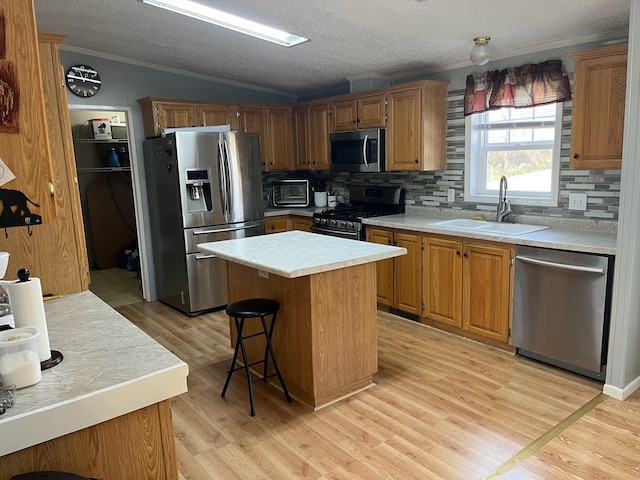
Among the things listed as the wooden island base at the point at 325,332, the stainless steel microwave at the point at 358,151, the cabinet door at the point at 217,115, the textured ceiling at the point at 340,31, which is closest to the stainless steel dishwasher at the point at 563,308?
the wooden island base at the point at 325,332

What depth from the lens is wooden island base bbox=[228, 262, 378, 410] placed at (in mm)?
2656

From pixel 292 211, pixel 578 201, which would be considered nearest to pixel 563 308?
pixel 578 201

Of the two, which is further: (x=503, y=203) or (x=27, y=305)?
(x=503, y=203)

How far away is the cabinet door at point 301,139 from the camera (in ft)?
17.6

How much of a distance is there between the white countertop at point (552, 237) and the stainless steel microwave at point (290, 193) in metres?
1.63

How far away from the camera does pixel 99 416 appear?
1.19 metres

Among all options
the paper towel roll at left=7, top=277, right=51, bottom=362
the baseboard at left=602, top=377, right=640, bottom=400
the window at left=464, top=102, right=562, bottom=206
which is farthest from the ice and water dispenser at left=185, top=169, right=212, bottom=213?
the baseboard at left=602, top=377, right=640, bottom=400

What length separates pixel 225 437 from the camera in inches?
97.7

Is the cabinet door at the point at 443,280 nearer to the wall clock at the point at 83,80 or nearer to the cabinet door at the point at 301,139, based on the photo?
the cabinet door at the point at 301,139

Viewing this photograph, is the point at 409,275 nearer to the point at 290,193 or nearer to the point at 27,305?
the point at 290,193

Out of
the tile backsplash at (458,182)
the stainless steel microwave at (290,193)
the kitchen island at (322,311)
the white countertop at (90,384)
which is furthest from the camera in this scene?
the stainless steel microwave at (290,193)

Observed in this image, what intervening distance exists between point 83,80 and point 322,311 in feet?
11.2

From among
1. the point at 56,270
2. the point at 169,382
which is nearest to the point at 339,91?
the point at 56,270

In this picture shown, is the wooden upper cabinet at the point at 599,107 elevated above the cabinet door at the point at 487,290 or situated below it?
above
